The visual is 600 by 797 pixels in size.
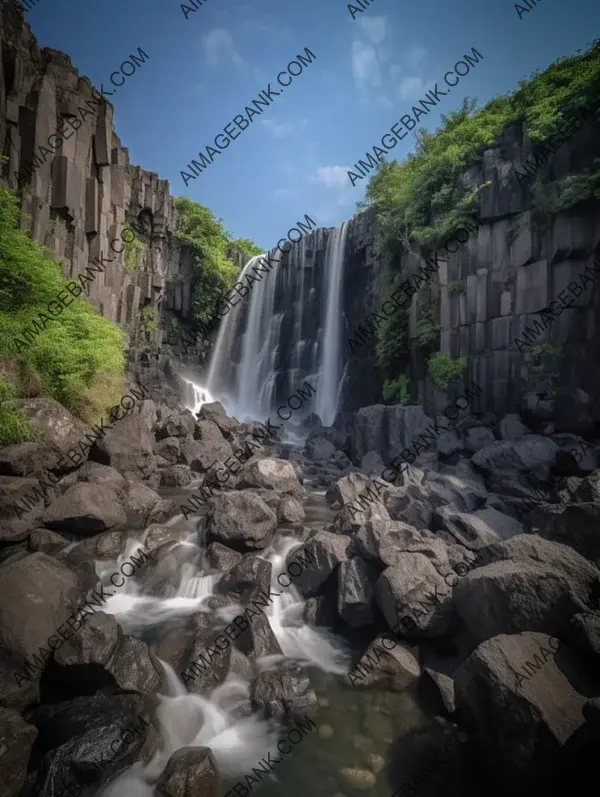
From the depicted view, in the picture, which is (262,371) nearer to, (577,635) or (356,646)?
(356,646)

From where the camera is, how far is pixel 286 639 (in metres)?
6.14

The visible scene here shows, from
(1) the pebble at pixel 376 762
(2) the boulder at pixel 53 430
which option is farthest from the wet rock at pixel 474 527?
(2) the boulder at pixel 53 430

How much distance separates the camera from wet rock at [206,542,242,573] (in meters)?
7.40

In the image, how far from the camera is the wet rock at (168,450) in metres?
13.6

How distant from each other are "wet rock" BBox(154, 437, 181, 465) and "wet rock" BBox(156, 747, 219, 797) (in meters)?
10.1

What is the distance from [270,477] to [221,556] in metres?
3.71

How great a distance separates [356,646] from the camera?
595 centimetres

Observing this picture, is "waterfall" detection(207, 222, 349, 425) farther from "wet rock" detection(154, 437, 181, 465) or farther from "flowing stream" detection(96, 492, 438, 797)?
"flowing stream" detection(96, 492, 438, 797)

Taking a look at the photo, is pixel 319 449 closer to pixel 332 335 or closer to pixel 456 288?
pixel 456 288

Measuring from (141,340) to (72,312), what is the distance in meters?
13.4

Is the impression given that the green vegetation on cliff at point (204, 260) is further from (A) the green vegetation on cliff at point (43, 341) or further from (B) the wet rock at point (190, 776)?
(B) the wet rock at point (190, 776)

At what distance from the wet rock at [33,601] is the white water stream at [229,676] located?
3.93 ft

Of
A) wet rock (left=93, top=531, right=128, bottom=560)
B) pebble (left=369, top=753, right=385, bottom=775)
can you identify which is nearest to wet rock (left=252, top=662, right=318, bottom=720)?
pebble (left=369, top=753, right=385, bottom=775)

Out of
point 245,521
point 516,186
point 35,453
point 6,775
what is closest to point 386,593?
point 245,521
